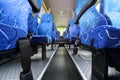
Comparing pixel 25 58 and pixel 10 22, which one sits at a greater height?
pixel 10 22

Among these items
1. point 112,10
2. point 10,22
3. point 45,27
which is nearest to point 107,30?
point 112,10

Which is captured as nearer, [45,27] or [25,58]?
[25,58]

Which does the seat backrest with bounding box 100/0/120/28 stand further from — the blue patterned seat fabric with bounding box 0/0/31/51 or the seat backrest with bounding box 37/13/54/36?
the seat backrest with bounding box 37/13/54/36

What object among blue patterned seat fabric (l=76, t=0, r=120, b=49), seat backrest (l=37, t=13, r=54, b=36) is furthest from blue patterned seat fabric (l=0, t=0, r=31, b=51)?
seat backrest (l=37, t=13, r=54, b=36)

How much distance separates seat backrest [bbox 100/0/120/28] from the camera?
4.35ft

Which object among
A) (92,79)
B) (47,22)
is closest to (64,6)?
(47,22)

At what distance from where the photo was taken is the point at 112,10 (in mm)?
1432

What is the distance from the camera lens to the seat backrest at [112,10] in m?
1.33

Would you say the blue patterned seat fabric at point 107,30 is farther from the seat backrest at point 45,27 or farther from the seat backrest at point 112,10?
the seat backrest at point 45,27

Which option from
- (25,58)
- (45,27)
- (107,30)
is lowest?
(25,58)

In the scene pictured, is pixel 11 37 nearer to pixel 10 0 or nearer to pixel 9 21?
pixel 9 21

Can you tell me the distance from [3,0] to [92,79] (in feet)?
3.69

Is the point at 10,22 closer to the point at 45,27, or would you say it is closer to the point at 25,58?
the point at 25,58

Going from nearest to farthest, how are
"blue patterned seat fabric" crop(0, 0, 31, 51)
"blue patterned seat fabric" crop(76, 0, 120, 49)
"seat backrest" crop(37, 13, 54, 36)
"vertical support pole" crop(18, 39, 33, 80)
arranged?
1. "blue patterned seat fabric" crop(0, 0, 31, 51)
2. "blue patterned seat fabric" crop(76, 0, 120, 49)
3. "vertical support pole" crop(18, 39, 33, 80)
4. "seat backrest" crop(37, 13, 54, 36)
